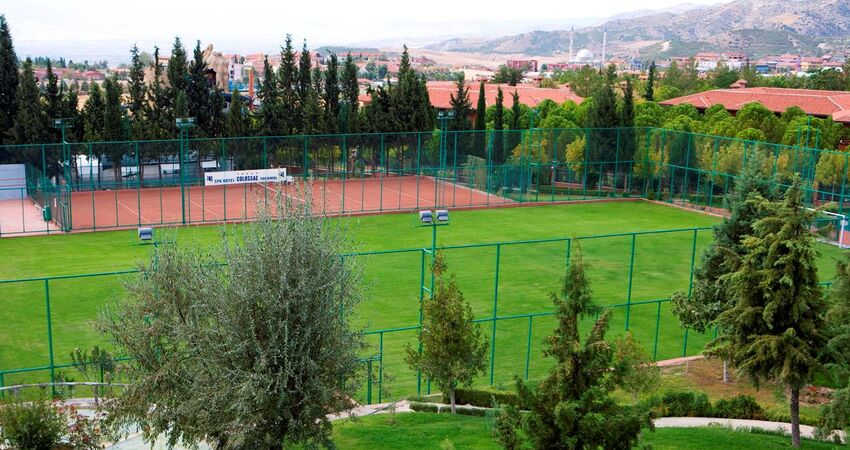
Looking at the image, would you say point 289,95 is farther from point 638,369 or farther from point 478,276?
point 638,369

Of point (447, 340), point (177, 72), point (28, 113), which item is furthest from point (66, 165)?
point (447, 340)

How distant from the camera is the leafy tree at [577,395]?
10.8 meters

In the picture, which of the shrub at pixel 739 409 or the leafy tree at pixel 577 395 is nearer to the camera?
the leafy tree at pixel 577 395

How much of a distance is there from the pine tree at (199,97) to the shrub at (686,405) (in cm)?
4307

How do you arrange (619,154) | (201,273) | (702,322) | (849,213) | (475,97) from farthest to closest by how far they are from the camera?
(475,97) → (619,154) → (849,213) → (702,322) → (201,273)

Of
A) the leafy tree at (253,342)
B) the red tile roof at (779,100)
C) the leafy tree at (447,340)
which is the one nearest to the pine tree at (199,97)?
the red tile roof at (779,100)

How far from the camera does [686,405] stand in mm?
20031

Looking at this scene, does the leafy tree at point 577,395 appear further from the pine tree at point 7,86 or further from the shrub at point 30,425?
the pine tree at point 7,86

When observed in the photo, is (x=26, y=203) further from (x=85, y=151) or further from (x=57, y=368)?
(x=57, y=368)

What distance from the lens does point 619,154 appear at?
52.8 meters

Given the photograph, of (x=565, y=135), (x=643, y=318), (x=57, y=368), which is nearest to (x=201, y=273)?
(x=57, y=368)

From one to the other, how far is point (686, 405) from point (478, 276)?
12.7m

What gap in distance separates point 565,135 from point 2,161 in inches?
1166

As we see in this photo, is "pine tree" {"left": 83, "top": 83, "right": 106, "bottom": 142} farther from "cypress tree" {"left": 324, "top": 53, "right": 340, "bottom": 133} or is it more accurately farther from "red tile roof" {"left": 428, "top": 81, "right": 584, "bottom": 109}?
"red tile roof" {"left": 428, "top": 81, "right": 584, "bottom": 109}
